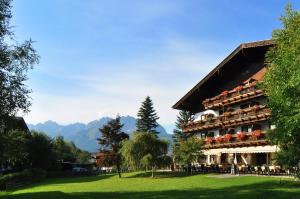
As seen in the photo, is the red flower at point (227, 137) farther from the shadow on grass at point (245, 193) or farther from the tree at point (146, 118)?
the tree at point (146, 118)

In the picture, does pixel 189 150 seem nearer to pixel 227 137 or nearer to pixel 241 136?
pixel 227 137

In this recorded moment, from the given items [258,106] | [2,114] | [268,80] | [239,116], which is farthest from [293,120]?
[239,116]

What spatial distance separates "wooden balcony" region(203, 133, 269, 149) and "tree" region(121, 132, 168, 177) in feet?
21.5

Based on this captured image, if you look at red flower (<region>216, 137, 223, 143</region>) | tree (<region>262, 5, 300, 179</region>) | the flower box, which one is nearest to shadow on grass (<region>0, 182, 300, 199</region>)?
tree (<region>262, 5, 300, 179</region>)

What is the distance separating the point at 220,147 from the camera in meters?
61.0

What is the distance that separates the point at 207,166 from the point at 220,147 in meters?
2.80

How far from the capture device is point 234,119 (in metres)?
57.7

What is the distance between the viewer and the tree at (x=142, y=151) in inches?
2324

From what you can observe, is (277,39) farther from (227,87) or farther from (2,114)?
(227,87)

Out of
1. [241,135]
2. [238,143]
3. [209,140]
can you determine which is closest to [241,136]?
[241,135]

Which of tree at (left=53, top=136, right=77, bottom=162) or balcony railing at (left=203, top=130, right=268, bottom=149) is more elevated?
tree at (left=53, top=136, right=77, bottom=162)

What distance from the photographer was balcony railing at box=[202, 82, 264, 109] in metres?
54.5

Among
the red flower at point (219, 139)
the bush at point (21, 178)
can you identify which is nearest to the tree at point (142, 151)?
the red flower at point (219, 139)

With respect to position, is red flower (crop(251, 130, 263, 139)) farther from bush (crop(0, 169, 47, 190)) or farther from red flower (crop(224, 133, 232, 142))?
bush (crop(0, 169, 47, 190))
